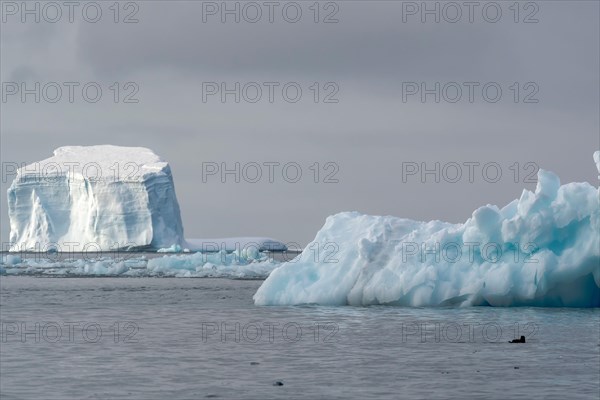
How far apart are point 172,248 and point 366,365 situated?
65911mm

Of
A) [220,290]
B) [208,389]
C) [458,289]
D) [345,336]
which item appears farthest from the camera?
[220,290]

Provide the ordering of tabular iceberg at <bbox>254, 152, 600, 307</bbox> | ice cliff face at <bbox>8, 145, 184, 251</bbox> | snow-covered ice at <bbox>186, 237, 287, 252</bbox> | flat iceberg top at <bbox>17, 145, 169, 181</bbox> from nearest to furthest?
1. tabular iceberg at <bbox>254, 152, 600, 307</bbox>
2. ice cliff face at <bbox>8, 145, 184, 251</bbox>
3. flat iceberg top at <bbox>17, 145, 169, 181</bbox>
4. snow-covered ice at <bbox>186, 237, 287, 252</bbox>

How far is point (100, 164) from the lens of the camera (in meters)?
88.4

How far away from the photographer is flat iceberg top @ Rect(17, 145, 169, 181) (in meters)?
84.7

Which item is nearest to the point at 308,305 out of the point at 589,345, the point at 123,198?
the point at 589,345

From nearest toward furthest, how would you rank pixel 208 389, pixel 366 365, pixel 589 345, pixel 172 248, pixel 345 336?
pixel 208 389
pixel 366 365
pixel 589 345
pixel 345 336
pixel 172 248

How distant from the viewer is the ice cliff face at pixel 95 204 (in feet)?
273

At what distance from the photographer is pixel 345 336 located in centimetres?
1841

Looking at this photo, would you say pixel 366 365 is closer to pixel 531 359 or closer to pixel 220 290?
pixel 531 359

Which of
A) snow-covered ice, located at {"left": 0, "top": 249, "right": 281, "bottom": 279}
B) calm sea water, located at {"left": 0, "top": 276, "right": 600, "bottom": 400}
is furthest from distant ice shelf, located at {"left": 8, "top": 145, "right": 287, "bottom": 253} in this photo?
calm sea water, located at {"left": 0, "top": 276, "right": 600, "bottom": 400}

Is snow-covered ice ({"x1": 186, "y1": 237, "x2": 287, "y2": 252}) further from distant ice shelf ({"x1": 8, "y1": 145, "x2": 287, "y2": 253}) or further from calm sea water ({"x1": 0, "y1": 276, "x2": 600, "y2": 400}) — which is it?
calm sea water ({"x1": 0, "y1": 276, "x2": 600, "y2": 400})

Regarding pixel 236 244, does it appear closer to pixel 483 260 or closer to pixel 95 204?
pixel 95 204

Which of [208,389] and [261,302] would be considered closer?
[208,389]

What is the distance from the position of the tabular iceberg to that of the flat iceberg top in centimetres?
5778
